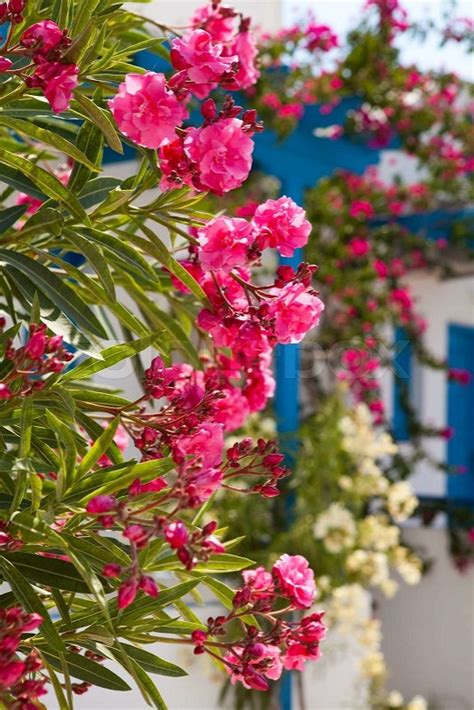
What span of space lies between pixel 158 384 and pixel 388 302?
4990mm

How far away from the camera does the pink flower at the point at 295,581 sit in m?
1.46

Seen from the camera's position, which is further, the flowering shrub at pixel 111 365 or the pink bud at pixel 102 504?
the flowering shrub at pixel 111 365

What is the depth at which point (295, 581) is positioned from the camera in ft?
4.82

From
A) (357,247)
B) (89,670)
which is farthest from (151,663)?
(357,247)

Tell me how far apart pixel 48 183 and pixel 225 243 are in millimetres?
254

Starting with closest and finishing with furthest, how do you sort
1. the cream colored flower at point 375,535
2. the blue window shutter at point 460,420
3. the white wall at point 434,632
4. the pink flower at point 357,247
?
the cream colored flower at point 375,535, the pink flower at point 357,247, the white wall at point 434,632, the blue window shutter at point 460,420

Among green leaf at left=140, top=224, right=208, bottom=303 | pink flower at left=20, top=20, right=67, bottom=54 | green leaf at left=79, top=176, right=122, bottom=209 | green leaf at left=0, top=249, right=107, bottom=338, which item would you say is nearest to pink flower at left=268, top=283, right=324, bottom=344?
green leaf at left=140, top=224, right=208, bottom=303

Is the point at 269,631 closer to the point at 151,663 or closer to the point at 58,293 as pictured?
the point at 151,663

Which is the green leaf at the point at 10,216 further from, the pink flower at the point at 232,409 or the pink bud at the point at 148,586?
the pink bud at the point at 148,586

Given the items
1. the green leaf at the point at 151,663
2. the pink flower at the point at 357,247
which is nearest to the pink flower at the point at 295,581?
the green leaf at the point at 151,663

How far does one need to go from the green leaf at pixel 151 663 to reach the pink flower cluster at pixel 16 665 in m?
0.22

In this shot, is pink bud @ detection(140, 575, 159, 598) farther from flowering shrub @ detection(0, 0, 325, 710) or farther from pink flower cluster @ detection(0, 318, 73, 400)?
pink flower cluster @ detection(0, 318, 73, 400)

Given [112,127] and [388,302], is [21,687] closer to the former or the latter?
[112,127]

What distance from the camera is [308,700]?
4.67 meters
